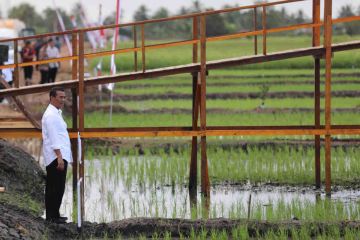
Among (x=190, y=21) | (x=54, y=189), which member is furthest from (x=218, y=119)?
(x=190, y=21)

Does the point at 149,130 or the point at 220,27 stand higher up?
the point at 220,27

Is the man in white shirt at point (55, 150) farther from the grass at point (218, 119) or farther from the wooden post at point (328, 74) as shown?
the grass at point (218, 119)

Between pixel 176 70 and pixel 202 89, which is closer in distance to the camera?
pixel 202 89

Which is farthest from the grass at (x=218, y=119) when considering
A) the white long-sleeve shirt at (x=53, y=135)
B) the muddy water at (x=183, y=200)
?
the white long-sleeve shirt at (x=53, y=135)

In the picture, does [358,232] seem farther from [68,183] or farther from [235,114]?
[235,114]

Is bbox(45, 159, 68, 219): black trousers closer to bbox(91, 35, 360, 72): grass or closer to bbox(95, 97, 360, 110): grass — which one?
bbox(95, 97, 360, 110): grass

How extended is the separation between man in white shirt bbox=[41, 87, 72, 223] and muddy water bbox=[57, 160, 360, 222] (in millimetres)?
821

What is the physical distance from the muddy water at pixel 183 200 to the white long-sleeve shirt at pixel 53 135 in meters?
1.17

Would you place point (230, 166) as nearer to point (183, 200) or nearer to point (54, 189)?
point (183, 200)

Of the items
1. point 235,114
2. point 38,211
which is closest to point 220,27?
point 235,114

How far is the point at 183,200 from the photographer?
16953 millimetres

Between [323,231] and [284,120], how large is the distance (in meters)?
14.4

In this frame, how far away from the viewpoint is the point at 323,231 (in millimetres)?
12969

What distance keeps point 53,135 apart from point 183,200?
3479 millimetres
